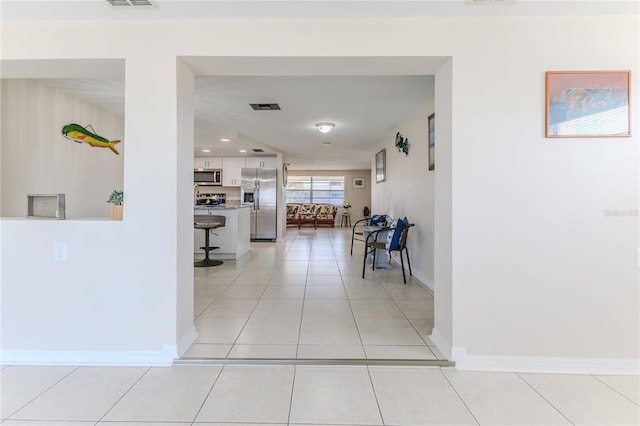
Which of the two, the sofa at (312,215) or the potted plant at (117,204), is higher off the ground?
the potted plant at (117,204)

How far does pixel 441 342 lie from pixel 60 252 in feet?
8.59

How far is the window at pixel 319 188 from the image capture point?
1284cm

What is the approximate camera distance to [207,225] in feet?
16.0

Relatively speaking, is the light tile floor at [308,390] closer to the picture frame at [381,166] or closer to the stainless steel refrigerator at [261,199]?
the picture frame at [381,166]

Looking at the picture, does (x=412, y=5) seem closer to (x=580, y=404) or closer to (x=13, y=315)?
(x=580, y=404)

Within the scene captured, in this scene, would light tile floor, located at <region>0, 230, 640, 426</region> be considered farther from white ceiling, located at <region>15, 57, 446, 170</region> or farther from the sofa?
the sofa

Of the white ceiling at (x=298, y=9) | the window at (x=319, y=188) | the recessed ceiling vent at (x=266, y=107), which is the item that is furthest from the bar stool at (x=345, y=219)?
the white ceiling at (x=298, y=9)

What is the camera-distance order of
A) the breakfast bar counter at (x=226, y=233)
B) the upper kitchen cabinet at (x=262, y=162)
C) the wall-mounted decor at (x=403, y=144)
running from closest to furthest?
the wall-mounted decor at (x=403, y=144), the breakfast bar counter at (x=226, y=233), the upper kitchen cabinet at (x=262, y=162)

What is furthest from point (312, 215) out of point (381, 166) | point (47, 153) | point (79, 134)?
point (79, 134)

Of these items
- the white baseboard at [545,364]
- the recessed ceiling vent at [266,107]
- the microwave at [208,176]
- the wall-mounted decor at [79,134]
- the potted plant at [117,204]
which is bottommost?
the white baseboard at [545,364]

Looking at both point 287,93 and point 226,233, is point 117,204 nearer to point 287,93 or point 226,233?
point 287,93

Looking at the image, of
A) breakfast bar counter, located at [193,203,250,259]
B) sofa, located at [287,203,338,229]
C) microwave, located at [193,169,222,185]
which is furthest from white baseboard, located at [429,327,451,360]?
sofa, located at [287,203,338,229]

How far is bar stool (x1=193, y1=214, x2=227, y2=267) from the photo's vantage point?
194 inches

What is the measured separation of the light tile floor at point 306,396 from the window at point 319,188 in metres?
11.0
